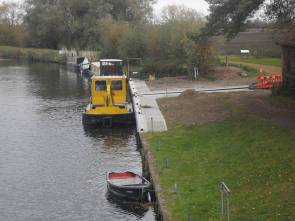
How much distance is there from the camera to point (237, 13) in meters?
35.2

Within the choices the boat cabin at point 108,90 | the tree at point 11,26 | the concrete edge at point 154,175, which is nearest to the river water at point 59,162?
the concrete edge at point 154,175

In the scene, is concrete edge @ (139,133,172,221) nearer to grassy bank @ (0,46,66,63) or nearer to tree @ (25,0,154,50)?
tree @ (25,0,154,50)

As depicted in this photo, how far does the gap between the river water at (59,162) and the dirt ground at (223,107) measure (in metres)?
3.91

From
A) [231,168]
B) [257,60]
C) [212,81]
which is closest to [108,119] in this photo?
[231,168]

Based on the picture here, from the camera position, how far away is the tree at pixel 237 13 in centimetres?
3462

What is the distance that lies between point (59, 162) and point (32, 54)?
99.3 metres

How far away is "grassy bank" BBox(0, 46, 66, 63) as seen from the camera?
123050 mm

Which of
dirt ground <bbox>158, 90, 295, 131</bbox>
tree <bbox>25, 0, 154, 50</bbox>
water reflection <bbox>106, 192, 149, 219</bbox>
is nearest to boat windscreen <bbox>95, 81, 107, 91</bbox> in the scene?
dirt ground <bbox>158, 90, 295, 131</bbox>

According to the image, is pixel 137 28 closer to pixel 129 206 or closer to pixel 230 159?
pixel 230 159

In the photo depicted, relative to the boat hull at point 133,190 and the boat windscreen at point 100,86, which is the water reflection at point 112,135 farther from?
the boat hull at point 133,190

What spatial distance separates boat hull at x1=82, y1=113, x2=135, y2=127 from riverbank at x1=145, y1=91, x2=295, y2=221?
3.15 meters

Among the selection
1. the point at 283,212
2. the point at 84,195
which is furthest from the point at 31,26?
the point at 283,212

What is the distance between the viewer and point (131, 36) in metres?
82.9

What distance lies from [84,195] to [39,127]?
18025 millimetres
